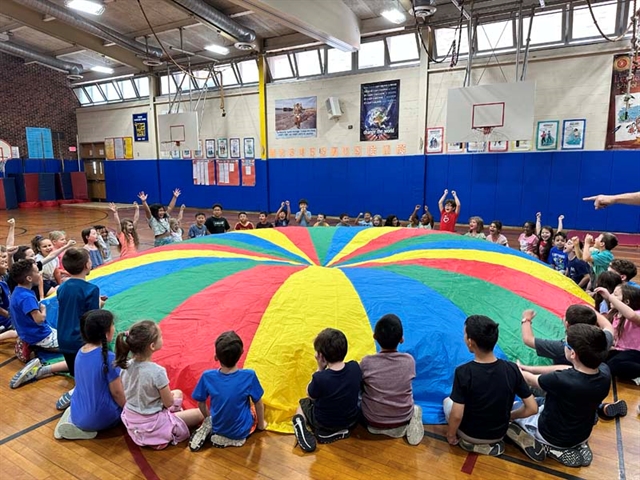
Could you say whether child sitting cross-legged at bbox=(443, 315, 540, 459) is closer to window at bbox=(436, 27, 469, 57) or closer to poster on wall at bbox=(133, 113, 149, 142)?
window at bbox=(436, 27, 469, 57)

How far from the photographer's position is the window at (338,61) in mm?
10664

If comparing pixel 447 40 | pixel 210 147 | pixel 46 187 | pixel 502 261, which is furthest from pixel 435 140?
pixel 46 187

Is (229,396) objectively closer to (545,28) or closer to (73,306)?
(73,306)

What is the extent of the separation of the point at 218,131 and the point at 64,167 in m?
6.89

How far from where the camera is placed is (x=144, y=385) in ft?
7.07

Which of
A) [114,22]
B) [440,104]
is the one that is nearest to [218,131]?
[114,22]

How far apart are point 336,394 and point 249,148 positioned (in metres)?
10.9

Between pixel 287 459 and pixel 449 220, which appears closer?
pixel 287 459

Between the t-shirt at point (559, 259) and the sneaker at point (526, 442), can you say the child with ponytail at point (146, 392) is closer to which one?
the sneaker at point (526, 442)

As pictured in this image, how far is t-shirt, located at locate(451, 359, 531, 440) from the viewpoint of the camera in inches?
80.3

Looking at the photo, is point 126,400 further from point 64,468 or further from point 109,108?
point 109,108

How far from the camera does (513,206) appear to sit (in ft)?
30.3

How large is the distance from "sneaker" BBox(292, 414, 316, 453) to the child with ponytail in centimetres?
57

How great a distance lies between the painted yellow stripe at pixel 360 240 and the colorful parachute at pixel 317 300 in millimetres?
37
